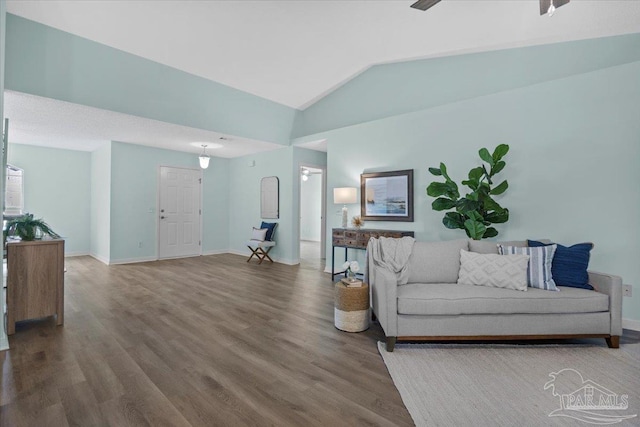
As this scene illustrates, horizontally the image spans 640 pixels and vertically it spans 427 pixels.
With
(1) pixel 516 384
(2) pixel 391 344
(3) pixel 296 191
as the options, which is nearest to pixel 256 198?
(3) pixel 296 191

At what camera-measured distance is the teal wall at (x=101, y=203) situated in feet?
20.0

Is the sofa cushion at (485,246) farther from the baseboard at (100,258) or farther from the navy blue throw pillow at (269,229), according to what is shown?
the baseboard at (100,258)

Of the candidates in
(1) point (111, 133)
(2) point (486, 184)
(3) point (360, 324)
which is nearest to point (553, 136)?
(2) point (486, 184)

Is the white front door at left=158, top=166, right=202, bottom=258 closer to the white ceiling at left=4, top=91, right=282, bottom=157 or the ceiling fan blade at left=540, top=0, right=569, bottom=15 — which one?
the white ceiling at left=4, top=91, right=282, bottom=157

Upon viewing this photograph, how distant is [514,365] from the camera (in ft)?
7.50

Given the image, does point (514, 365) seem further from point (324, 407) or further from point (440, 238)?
point (440, 238)

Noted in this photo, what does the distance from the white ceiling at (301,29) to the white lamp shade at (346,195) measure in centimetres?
197

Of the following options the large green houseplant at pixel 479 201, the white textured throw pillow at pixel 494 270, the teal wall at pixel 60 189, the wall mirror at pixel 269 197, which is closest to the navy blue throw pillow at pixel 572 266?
the white textured throw pillow at pixel 494 270

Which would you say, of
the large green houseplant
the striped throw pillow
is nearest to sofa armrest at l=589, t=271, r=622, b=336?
the striped throw pillow

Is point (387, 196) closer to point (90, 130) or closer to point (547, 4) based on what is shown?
point (547, 4)

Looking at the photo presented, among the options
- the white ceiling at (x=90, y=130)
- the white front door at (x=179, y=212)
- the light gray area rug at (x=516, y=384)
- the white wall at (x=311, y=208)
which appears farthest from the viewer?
the white wall at (x=311, y=208)

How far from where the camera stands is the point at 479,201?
142 inches

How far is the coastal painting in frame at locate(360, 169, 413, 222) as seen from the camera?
15.0 ft

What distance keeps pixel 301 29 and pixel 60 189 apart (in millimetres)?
6587
